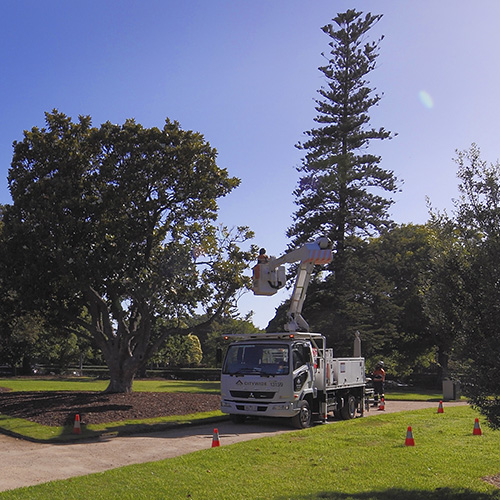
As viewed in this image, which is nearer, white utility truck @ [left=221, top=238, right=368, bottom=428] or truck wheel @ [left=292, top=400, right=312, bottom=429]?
white utility truck @ [left=221, top=238, right=368, bottom=428]

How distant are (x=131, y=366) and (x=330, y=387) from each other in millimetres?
10146

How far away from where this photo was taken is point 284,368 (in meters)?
15.6

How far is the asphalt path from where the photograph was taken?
33.2 ft

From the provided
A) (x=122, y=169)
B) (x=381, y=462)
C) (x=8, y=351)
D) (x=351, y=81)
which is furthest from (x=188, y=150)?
(x=8, y=351)

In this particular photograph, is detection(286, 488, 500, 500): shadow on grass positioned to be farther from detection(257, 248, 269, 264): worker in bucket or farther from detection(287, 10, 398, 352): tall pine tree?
detection(287, 10, 398, 352): tall pine tree

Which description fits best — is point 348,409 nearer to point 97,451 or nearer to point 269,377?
point 269,377

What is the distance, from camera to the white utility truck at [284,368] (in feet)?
51.1

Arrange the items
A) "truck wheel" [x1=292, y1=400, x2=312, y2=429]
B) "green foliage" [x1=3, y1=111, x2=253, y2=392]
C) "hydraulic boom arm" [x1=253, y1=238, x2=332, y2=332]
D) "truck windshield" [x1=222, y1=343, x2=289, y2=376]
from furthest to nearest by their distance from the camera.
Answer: "green foliage" [x1=3, y1=111, x2=253, y2=392]
"hydraulic boom arm" [x1=253, y1=238, x2=332, y2=332]
"truck wheel" [x1=292, y1=400, x2=312, y2=429]
"truck windshield" [x1=222, y1=343, x2=289, y2=376]

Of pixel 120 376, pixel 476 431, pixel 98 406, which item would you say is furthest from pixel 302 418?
pixel 120 376

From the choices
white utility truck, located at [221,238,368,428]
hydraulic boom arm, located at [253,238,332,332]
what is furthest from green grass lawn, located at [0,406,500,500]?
hydraulic boom arm, located at [253,238,332,332]

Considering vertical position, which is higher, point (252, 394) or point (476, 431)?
point (252, 394)

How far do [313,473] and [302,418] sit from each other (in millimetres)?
6611

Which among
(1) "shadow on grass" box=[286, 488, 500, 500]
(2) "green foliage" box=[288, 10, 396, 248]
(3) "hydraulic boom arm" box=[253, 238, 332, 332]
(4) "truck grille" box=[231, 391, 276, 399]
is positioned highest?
(2) "green foliage" box=[288, 10, 396, 248]

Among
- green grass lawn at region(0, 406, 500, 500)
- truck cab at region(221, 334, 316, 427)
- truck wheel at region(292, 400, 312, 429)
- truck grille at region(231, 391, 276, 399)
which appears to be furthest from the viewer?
truck wheel at region(292, 400, 312, 429)
